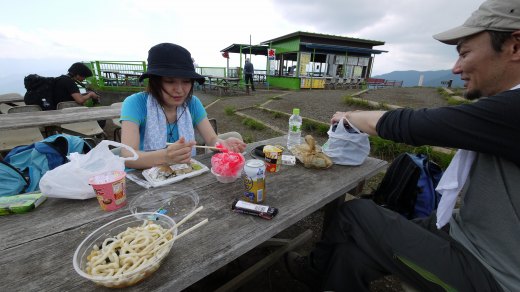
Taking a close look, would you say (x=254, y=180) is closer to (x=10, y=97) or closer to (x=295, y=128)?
(x=295, y=128)

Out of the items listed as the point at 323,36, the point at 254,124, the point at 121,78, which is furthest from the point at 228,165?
the point at 323,36

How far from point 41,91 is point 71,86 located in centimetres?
55

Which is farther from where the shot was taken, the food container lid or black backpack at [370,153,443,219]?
black backpack at [370,153,443,219]

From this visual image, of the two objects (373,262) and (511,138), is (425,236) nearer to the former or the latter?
(373,262)

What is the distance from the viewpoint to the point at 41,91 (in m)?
4.82

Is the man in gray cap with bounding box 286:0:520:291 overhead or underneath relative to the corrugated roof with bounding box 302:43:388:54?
underneath

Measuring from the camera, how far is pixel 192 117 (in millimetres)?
2389

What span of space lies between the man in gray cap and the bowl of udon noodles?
3.70 ft

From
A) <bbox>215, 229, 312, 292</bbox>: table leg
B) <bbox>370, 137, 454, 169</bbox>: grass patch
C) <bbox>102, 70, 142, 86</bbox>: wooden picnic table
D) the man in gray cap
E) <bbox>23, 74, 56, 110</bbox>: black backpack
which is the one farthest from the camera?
<bbox>102, 70, 142, 86</bbox>: wooden picnic table

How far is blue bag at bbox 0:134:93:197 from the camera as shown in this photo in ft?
5.02

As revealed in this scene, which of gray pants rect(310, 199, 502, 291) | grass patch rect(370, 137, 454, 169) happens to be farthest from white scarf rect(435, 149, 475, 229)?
grass patch rect(370, 137, 454, 169)

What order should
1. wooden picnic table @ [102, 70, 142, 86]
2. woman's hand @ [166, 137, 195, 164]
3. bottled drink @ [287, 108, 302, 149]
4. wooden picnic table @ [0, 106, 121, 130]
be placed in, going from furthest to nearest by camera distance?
wooden picnic table @ [102, 70, 142, 86] → wooden picnic table @ [0, 106, 121, 130] → bottled drink @ [287, 108, 302, 149] → woman's hand @ [166, 137, 195, 164]

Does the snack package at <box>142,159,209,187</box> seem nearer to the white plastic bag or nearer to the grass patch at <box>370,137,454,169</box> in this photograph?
A: the white plastic bag

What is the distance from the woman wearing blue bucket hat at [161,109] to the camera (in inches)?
70.4
